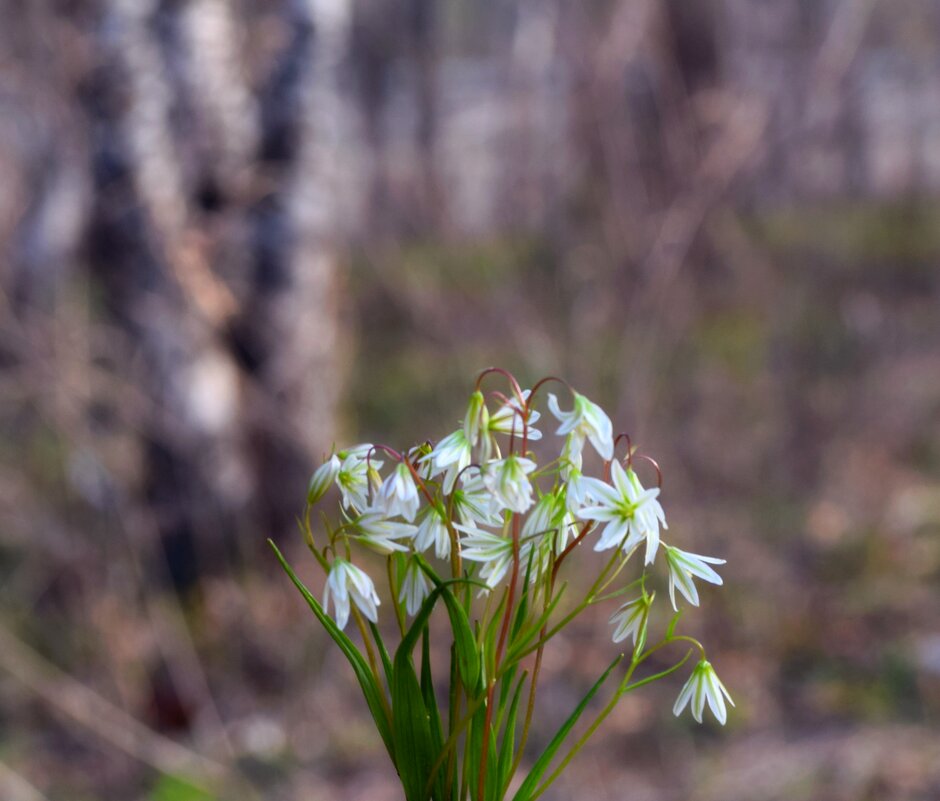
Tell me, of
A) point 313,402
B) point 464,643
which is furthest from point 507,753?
point 313,402

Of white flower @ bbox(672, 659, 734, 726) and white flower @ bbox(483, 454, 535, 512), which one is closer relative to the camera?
white flower @ bbox(483, 454, 535, 512)

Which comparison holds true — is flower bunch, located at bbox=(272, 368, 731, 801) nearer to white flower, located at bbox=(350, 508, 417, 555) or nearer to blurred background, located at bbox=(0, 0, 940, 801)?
white flower, located at bbox=(350, 508, 417, 555)

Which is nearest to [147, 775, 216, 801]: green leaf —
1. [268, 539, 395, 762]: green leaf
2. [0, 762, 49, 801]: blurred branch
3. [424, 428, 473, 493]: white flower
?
[0, 762, 49, 801]: blurred branch

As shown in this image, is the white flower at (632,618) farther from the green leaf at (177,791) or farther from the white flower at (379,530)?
the green leaf at (177,791)

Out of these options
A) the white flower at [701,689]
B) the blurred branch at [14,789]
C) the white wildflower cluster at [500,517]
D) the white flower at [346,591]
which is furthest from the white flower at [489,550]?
the blurred branch at [14,789]

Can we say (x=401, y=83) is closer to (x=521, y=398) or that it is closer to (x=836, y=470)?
(x=836, y=470)

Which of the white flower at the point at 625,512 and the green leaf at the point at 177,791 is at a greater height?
the green leaf at the point at 177,791

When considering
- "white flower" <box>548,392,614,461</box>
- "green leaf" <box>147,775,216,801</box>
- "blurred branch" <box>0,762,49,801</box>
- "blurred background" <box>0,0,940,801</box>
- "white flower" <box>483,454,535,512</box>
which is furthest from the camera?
"blurred background" <box>0,0,940,801</box>

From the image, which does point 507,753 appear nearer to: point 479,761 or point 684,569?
point 479,761
